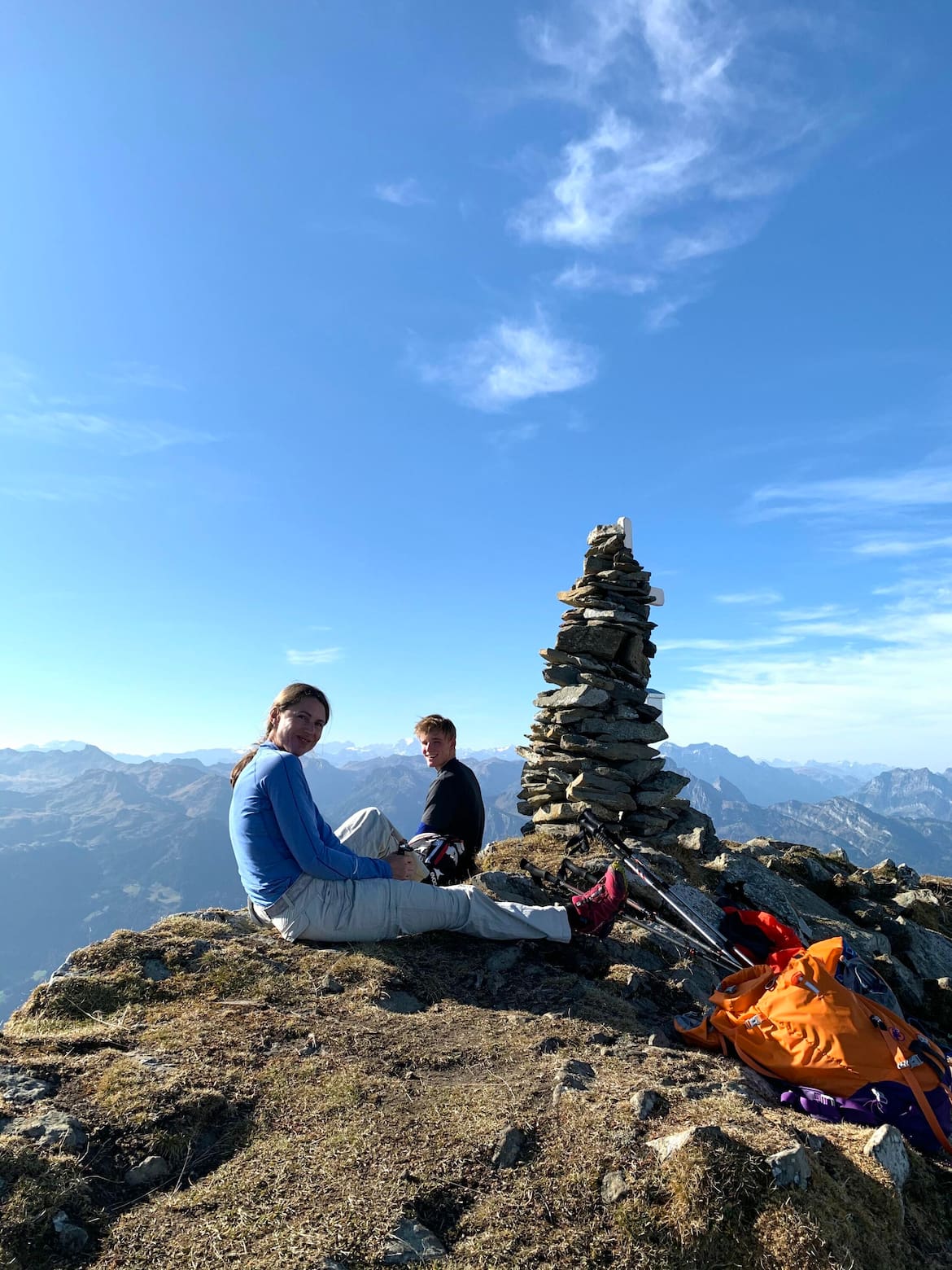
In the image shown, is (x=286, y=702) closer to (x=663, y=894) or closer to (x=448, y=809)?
(x=448, y=809)

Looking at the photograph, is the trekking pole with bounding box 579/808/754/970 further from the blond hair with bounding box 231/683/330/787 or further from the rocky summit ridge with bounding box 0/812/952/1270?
the blond hair with bounding box 231/683/330/787

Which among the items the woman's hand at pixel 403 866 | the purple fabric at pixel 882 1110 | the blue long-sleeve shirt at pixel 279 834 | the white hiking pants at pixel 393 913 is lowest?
the purple fabric at pixel 882 1110

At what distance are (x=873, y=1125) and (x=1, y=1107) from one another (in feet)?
22.9

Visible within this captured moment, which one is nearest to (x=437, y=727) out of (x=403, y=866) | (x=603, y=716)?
(x=403, y=866)

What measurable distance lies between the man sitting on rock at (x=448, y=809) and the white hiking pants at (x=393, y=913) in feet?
5.71

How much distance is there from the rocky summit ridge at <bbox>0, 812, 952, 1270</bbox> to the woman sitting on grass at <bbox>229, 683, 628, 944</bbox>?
1.85 ft

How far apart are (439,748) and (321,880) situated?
12.3 feet

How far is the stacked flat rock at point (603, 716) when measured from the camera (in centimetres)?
1656

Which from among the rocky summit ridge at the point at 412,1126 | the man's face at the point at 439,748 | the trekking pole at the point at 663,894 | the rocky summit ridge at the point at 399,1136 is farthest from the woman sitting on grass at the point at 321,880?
the man's face at the point at 439,748

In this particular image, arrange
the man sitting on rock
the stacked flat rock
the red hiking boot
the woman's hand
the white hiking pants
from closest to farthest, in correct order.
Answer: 1. the white hiking pants
2. the red hiking boot
3. the woman's hand
4. the man sitting on rock
5. the stacked flat rock

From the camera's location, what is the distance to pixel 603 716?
17.4 m

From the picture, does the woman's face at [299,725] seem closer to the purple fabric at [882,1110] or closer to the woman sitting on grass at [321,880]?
the woman sitting on grass at [321,880]

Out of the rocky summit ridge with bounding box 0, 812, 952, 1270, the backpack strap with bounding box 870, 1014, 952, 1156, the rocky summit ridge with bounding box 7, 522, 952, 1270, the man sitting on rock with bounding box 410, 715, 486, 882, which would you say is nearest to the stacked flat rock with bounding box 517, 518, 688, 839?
the man sitting on rock with bounding box 410, 715, 486, 882

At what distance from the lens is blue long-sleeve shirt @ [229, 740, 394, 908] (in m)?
8.12
